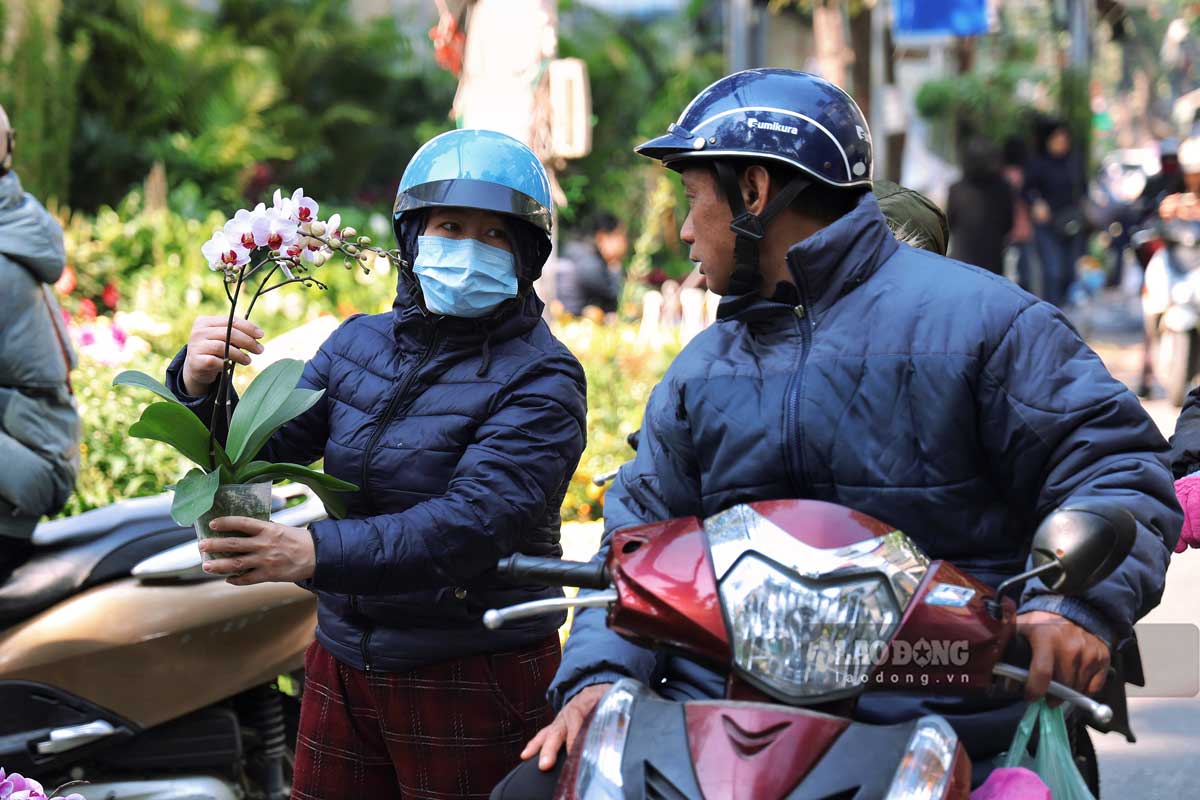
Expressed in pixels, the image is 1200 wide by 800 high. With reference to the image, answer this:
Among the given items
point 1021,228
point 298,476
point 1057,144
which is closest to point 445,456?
point 298,476

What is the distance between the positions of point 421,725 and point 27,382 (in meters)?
1.63

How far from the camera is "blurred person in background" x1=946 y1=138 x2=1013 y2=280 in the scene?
15109mm

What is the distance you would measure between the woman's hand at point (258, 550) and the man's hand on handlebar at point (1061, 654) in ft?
4.03

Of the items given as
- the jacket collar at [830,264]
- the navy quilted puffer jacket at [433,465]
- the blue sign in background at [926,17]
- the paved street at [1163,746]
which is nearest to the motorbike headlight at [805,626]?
the jacket collar at [830,264]

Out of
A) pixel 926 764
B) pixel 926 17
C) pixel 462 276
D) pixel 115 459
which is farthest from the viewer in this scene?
pixel 926 17

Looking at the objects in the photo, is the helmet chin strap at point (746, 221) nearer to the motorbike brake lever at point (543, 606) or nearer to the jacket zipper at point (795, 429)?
the jacket zipper at point (795, 429)

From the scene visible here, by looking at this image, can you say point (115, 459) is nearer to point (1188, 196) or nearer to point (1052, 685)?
point (1052, 685)

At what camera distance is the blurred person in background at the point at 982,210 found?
1511 cm

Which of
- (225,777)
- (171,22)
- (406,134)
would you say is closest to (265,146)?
(171,22)

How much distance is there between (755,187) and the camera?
2576mm

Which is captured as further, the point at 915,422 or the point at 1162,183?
the point at 1162,183

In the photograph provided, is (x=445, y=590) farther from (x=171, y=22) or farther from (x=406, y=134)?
(x=406, y=134)

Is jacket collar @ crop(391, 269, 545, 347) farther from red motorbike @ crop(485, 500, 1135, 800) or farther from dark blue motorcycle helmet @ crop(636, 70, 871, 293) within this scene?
red motorbike @ crop(485, 500, 1135, 800)

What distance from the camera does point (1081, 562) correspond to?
201 cm
